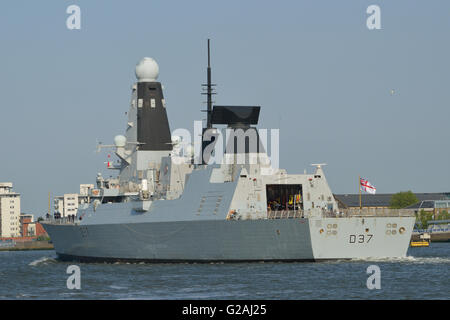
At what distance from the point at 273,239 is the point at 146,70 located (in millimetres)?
15774

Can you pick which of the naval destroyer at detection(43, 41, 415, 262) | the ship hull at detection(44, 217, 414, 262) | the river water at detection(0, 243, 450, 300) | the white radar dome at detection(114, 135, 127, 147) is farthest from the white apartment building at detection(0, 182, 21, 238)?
the river water at detection(0, 243, 450, 300)

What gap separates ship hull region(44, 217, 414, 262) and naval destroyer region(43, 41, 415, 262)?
0.14 ft

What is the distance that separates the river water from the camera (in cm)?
2844

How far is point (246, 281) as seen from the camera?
1258 inches

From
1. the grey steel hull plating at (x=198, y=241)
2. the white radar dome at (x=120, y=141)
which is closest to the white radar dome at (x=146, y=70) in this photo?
the white radar dome at (x=120, y=141)

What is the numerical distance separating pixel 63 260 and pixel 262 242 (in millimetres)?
18226

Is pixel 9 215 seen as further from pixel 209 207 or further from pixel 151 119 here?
pixel 209 207

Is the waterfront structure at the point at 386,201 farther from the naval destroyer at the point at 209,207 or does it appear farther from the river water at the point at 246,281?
the river water at the point at 246,281

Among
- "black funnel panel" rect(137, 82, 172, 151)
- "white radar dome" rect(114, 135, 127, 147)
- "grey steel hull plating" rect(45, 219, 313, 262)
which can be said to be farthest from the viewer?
"white radar dome" rect(114, 135, 127, 147)

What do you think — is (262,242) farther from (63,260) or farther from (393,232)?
(63,260)

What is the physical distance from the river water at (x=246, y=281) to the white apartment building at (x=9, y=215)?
119 meters

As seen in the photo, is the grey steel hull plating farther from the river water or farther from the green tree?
the green tree

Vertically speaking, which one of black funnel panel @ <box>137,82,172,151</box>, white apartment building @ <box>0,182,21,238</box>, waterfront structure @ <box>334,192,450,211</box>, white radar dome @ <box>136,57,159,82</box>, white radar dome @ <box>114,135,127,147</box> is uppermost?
white radar dome @ <box>136,57,159,82</box>
